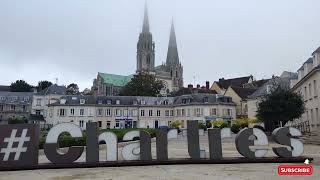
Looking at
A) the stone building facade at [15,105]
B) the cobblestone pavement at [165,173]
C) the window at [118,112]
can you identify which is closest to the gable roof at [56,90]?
the stone building facade at [15,105]

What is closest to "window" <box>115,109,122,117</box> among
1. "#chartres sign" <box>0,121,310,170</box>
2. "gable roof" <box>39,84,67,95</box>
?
"gable roof" <box>39,84,67,95</box>

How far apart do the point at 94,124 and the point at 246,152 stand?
6.85 meters

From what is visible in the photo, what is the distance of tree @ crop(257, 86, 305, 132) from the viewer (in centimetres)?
3703

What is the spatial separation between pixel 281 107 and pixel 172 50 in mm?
128460

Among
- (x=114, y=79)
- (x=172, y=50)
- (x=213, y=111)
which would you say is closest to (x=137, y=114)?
(x=213, y=111)

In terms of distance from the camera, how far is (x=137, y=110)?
289 ft

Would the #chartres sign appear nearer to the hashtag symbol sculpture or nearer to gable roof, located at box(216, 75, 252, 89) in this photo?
the hashtag symbol sculpture

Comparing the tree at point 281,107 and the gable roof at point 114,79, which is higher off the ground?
the gable roof at point 114,79

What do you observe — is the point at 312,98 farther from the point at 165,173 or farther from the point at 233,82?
the point at 233,82

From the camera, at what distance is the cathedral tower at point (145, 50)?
152375mm

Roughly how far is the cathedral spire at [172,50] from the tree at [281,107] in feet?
406

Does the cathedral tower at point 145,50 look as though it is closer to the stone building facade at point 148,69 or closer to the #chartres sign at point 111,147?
the stone building facade at point 148,69

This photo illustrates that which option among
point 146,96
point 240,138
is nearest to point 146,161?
point 240,138

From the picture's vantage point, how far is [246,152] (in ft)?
54.5
